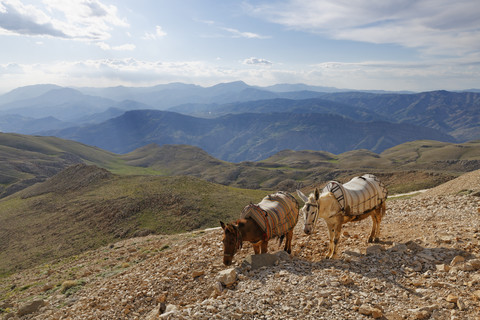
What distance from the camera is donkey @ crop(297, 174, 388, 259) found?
34.1 ft

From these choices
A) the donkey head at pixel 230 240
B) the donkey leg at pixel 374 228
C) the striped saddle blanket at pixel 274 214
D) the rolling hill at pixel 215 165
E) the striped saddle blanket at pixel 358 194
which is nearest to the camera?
the donkey head at pixel 230 240

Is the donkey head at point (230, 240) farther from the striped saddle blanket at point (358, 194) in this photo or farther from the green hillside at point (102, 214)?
the green hillside at point (102, 214)

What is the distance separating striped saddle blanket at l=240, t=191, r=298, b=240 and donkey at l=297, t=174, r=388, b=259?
42.8 inches

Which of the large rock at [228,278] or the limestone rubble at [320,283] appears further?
the large rock at [228,278]

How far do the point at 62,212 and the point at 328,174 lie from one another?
93.7 metres

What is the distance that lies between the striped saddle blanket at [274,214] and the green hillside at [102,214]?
1055 inches

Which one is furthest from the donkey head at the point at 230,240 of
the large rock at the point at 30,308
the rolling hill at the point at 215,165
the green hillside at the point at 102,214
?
the rolling hill at the point at 215,165

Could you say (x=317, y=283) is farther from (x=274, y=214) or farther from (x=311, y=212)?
(x=274, y=214)

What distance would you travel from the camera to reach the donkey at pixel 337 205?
34.1 ft

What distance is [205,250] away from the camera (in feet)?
43.9

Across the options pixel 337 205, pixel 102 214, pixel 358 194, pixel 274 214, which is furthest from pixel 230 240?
pixel 102 214

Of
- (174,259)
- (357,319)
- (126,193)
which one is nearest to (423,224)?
(357,319)

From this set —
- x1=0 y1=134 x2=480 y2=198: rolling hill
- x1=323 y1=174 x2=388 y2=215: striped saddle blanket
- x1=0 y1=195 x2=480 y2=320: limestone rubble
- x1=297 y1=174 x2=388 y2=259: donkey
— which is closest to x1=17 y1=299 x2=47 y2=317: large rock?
x1=0 y1=195 x2=480 y2=320: limestone rubble

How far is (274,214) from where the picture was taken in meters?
11.2
